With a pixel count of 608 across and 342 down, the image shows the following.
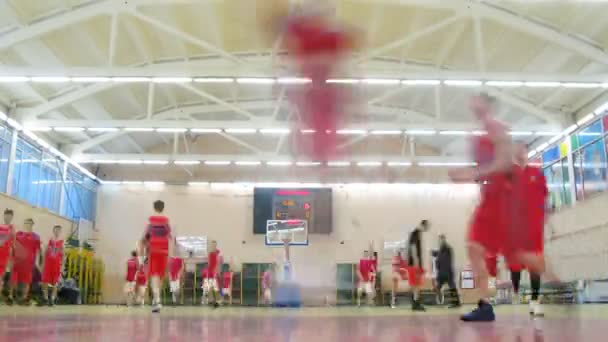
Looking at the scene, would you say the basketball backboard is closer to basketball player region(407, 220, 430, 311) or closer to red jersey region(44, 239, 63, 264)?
red jersey region(44, 239, 63, 264)

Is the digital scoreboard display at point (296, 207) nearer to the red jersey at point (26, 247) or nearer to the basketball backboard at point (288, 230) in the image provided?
the basketball backboard at point (288, 230)

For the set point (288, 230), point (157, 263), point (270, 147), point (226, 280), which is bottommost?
point (226, 280)

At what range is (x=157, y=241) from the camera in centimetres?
833

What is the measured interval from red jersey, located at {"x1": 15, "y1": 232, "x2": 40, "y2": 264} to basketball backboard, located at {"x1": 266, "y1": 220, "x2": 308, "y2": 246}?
10675 millimetres

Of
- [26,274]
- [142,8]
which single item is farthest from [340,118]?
[142,8]

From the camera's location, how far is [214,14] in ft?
44.1

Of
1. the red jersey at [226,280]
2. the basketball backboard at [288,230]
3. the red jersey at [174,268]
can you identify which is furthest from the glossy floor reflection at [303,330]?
the basketball backboard at [288,230]

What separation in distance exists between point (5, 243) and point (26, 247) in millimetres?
538

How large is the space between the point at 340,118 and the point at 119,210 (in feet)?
75.4

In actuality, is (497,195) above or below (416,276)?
above

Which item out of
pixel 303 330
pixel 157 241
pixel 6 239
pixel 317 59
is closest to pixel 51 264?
pixel 6 239

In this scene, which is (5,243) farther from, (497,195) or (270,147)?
(270,147)

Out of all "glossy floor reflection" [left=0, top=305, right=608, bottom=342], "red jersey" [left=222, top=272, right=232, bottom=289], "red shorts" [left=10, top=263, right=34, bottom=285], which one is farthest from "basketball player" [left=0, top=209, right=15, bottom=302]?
"red jersey" [left=222, top=272, right=232, bottom=289]

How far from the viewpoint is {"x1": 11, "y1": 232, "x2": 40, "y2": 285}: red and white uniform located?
11814mm
